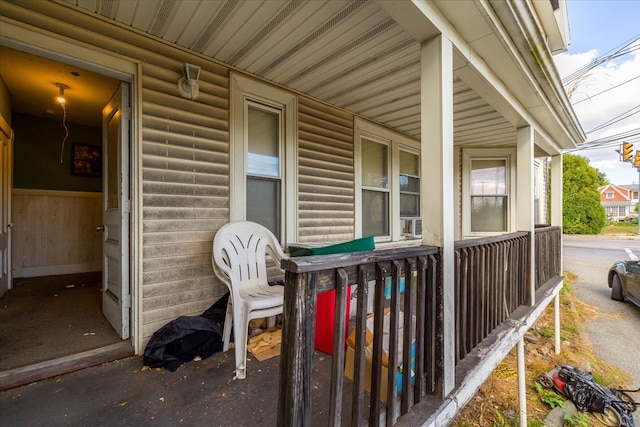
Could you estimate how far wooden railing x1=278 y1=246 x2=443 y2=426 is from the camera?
1.00m

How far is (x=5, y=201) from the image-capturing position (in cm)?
358

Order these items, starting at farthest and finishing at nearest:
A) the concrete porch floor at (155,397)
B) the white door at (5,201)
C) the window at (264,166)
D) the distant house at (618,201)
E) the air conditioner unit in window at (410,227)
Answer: the distant house at (618,201) → the air conditioner unit in window at (410,227) → the white door at (5,201) → the window at (264,166) → the concrete porch floor at (155,397)

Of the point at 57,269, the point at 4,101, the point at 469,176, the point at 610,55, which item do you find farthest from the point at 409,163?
the point at 610,55

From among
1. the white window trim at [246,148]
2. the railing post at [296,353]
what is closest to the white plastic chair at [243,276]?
the white window trim at [246,148]

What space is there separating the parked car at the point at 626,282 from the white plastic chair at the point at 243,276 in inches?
255

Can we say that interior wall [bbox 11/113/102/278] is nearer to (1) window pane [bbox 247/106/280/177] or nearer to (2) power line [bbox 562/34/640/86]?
(1) window pane [bbox 247/106/280/177]

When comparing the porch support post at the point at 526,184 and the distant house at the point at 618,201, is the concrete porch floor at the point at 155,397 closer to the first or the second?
→ the porch support post at the point at 526,184

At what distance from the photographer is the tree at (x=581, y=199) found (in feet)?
52.3

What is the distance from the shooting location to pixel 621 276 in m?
5.52

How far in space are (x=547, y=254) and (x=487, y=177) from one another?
214 centimetres

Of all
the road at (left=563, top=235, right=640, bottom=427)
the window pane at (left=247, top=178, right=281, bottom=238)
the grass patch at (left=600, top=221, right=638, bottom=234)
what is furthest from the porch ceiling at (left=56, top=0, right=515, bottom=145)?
the grass patch at (left=600, top=221, right=638, bottom=234)

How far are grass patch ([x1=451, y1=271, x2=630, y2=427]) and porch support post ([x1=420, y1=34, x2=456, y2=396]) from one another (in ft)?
3.75

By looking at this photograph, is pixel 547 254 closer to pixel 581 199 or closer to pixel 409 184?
pixel 409 184

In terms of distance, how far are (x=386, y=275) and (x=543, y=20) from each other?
18.7ft
